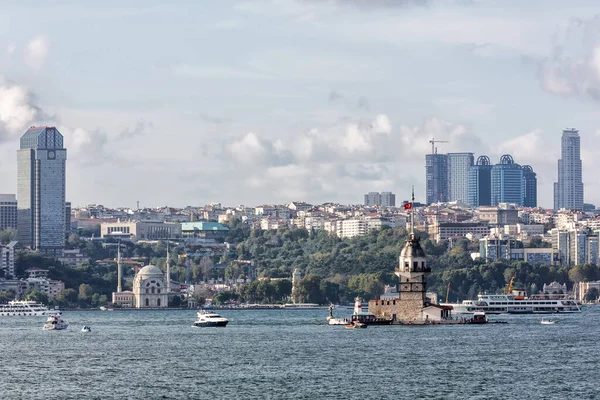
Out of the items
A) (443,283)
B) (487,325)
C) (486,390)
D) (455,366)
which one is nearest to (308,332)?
(487,325)

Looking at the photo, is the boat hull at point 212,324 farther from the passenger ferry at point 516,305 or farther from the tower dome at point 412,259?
the passenger ferry at point 516,305

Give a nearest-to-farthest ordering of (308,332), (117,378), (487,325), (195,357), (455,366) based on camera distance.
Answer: (117,378), (455,366), (195,357), (308,332), (487,325)

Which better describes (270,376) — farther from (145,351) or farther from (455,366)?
(145,351)

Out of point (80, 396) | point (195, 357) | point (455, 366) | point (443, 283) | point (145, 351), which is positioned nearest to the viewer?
point (80, 396)

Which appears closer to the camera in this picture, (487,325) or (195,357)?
(195,357)

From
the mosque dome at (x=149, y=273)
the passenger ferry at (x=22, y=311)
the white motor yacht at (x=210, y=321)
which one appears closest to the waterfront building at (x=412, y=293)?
the white motor yacht at (x=210, y=321)

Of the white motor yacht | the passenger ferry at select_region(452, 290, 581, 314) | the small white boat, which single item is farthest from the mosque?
the white motor yacht

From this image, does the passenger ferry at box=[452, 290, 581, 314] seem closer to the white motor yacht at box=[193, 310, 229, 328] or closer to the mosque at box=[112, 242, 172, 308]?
the white motor yacht at box=[193, 310, 229, 328]

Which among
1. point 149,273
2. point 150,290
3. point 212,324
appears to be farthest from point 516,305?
point 149,273
